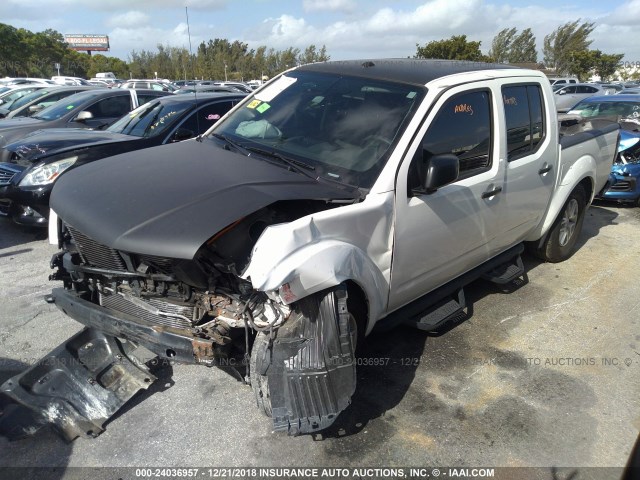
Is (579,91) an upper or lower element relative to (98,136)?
lower

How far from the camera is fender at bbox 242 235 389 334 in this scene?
7.44 ft

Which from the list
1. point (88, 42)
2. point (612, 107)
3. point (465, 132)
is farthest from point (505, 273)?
point (88, 42)

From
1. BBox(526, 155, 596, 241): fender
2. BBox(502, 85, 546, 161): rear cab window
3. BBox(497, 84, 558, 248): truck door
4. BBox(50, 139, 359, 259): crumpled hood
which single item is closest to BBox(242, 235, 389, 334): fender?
BBox(50, 139, 359, 259): crumpled hood

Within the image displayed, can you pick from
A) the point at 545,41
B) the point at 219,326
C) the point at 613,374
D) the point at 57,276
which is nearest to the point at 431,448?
the point at 219,326

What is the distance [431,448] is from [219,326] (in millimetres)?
1358

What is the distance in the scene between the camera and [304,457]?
8.69ft

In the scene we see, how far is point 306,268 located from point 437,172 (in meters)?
1.03

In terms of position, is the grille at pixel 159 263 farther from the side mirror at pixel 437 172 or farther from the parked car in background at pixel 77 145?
the parked car in background at pixel 77 145

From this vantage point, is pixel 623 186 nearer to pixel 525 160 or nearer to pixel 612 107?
pixel 612 107

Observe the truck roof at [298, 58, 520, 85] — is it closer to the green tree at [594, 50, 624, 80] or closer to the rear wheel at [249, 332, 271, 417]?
the rear wheel at [249, 332, 271, 417]

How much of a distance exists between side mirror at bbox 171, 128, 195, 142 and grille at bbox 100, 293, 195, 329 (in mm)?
3154

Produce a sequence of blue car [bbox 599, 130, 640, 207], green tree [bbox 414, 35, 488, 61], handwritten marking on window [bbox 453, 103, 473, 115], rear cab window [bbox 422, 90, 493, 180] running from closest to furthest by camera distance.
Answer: rear cab window [bbox 422, 90, 493, 180]
handwritten marking on window [bbox 453, 103, 473, 115]
blue car [bbox 599, 130, 640, 207]
green tree [bbox 414, 35, 488, 61]

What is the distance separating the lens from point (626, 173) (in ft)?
25.0

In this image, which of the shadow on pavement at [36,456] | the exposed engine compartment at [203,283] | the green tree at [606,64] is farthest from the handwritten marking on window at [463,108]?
the green tree at [606,64]
